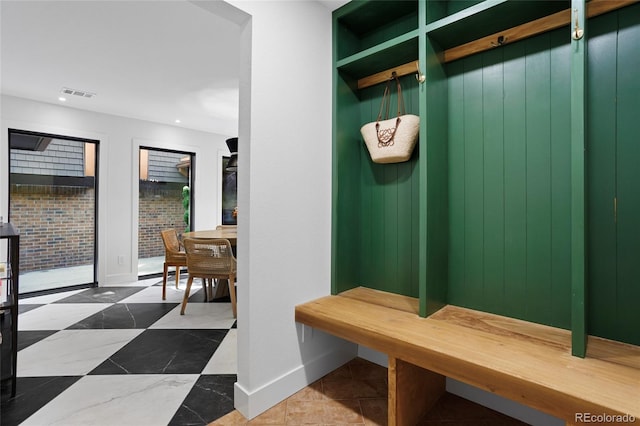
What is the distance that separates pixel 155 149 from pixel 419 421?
506 cm

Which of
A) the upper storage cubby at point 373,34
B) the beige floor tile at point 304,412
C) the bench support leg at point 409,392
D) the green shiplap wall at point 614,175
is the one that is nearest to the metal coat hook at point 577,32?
the green shiplap wall at point 614,175

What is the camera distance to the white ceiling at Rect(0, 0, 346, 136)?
2100mm

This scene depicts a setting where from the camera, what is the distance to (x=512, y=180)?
159 cm

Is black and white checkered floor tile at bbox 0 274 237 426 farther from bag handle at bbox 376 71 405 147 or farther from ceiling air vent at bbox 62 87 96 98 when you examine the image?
ceiling air vent at bbox 62 87 96 98

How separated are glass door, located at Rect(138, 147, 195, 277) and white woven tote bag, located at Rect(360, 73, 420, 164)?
13.8 feet

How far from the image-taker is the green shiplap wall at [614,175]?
126 centimetres

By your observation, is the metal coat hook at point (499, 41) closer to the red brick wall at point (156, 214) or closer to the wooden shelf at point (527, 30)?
the wooden shelf at point (527, 30)

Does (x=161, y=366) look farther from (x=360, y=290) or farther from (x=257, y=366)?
(x=360, y=290)

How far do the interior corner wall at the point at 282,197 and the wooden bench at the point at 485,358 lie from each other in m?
0.22

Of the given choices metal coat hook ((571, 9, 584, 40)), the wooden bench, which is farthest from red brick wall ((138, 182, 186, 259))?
metal coat hook ((571, 9, 584, 40))

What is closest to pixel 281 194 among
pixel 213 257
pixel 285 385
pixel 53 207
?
pixel 285 385

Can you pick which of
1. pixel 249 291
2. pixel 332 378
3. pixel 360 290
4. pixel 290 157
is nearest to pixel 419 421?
pixel 332 378

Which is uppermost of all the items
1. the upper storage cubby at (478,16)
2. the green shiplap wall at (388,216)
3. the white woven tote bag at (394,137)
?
the upper storage cubby at (478,16)

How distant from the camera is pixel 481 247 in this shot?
1.70 m
